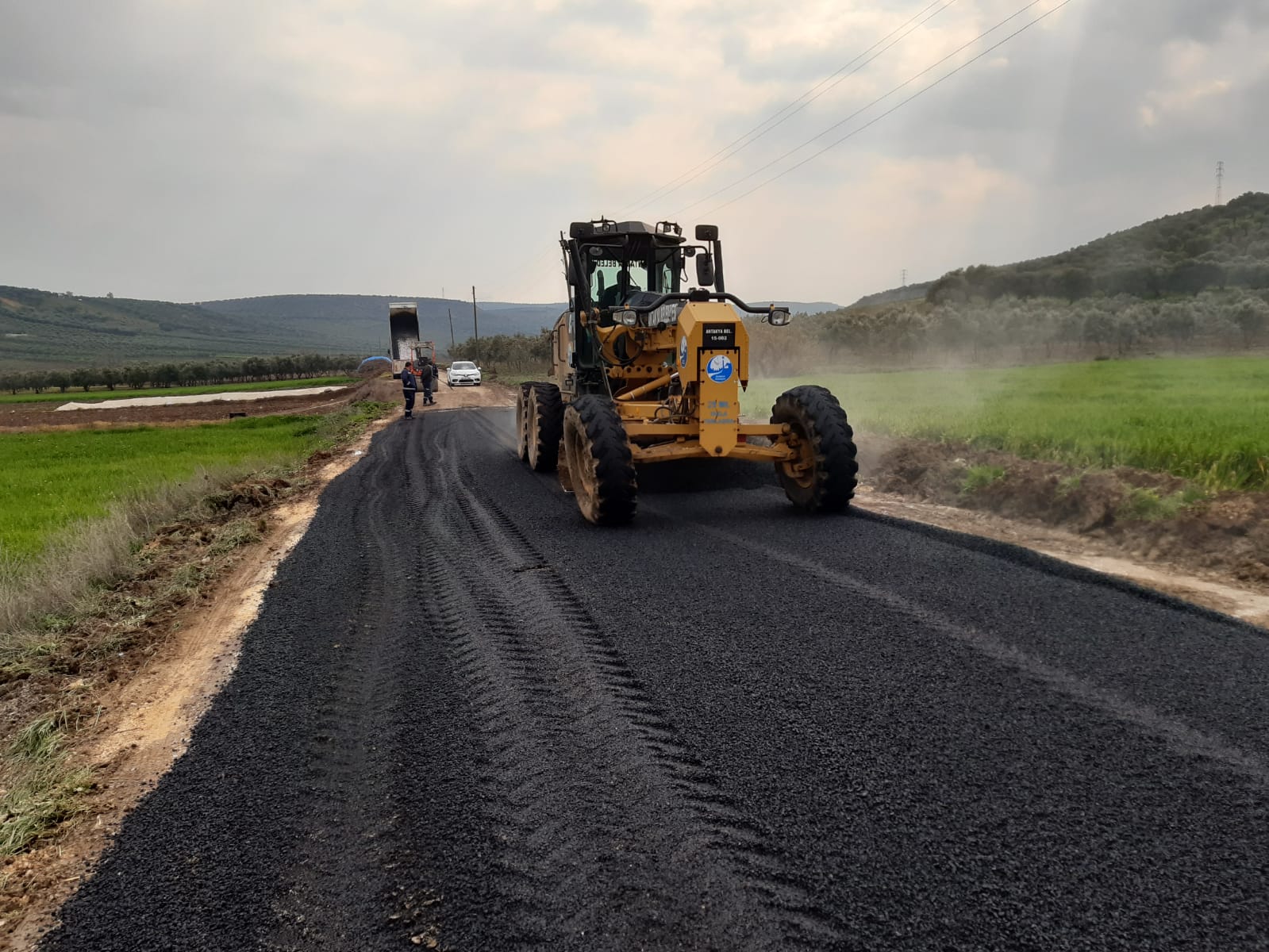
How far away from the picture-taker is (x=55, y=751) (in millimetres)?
3564

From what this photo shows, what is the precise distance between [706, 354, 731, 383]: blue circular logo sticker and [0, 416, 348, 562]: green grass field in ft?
22.8

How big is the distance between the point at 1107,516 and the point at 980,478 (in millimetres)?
1617

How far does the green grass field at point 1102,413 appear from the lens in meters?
7.57

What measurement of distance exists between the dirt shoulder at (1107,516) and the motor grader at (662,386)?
1.24 meters

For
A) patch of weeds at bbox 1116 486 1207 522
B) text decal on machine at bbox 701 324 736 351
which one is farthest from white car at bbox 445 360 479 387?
patch of weeds at bbox 1116 486 1207 522

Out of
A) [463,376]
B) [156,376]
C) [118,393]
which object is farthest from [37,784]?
[156,376]

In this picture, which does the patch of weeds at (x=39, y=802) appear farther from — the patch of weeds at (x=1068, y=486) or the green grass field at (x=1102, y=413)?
the green grass field at (x=1102, y=413)

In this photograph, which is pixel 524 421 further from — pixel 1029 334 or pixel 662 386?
pixel 1029 334

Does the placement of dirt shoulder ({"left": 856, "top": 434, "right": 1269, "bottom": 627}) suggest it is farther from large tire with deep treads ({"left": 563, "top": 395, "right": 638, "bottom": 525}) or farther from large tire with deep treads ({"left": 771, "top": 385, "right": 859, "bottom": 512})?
large tire with deep treads ({"left": 563, "top": 395, "right": 638, "bottom": 525})

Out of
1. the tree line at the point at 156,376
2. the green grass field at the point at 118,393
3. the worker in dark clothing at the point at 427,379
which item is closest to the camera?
the worker in dark clothing at the point at 427,379

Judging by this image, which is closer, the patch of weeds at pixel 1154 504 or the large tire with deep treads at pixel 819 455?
the patch of weeds at pixel 1154 504

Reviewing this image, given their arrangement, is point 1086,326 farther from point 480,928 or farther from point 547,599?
point 480,928

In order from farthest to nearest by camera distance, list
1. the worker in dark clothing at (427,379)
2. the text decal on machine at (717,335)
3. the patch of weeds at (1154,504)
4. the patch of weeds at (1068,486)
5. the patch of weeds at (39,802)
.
Result: 1. the worker in dark clothing at (427,379)
2. the text decal on machine at (717,335)
3. the patch of weeds at (1068,486)
4. the patch of weeds at (1154,504)
5. the patch of weeds at (39,802)

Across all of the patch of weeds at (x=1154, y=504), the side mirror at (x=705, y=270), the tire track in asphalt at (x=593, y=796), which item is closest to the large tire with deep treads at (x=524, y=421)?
the side mirror at (x=705, y=270)
